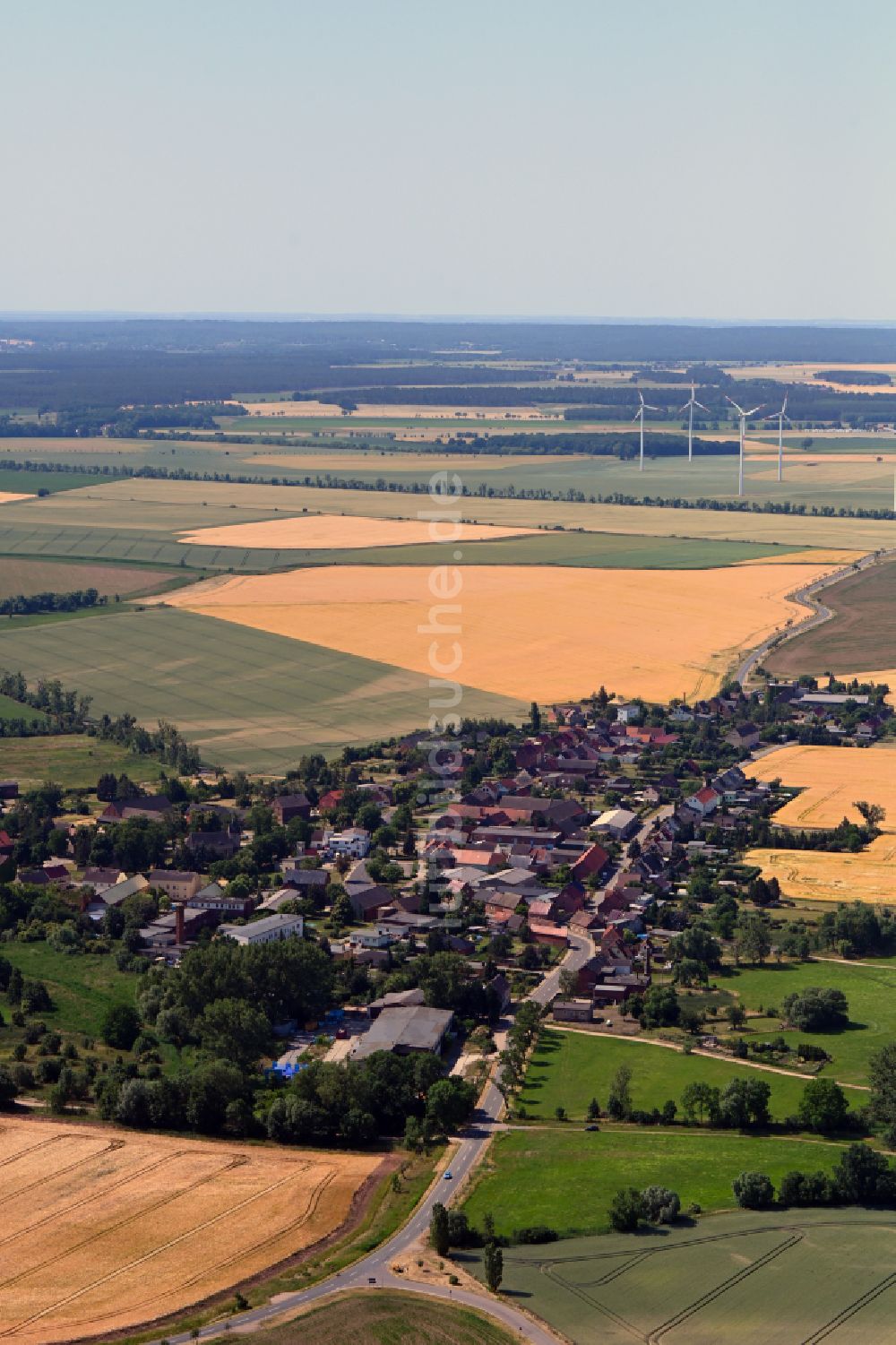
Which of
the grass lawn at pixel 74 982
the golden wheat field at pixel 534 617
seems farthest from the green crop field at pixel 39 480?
the grass lawn at pixel 74 982

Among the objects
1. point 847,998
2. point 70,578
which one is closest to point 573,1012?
point 847,998

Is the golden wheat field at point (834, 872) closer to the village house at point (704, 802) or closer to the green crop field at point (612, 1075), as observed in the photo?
the village house at point (704, 802)

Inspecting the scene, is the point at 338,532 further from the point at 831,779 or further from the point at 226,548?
the point at 831,779

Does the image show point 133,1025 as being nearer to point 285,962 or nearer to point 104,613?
point 285,962

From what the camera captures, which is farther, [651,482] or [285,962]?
[651,482]

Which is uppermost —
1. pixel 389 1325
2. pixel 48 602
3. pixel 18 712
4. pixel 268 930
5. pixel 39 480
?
pixel 39 480

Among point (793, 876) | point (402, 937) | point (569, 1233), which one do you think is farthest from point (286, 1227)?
point (793, 876)
